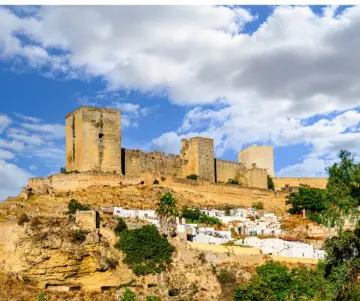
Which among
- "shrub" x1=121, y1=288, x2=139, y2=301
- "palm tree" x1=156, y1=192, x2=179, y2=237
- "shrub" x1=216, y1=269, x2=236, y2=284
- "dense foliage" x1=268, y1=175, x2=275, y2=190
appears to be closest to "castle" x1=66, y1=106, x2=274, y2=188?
"dense foliage" x1=268, y1=175, x2=275, y2=190

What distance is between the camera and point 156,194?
132 ft

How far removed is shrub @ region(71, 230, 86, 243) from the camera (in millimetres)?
29569

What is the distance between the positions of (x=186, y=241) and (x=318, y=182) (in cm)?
2799

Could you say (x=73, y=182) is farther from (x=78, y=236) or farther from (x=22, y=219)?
(x=78, y=236)

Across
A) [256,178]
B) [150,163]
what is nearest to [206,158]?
[150,163]

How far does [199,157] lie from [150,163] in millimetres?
4201

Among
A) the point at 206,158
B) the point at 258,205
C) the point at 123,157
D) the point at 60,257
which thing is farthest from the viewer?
the point at 206,158

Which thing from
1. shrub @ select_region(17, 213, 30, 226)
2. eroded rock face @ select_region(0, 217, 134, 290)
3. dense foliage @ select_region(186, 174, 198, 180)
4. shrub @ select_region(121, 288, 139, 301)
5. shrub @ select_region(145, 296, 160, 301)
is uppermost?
dense foliage @ select_region(186, 174, 198, 180)

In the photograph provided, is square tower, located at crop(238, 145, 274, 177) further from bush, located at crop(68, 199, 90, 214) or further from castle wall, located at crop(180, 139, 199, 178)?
bush, located at crop(68, 199, 90, 214)

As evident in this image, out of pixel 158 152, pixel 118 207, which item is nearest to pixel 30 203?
pixel 118 207

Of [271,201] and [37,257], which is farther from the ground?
[271,201]

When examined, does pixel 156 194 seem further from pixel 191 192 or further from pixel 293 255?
pixel 293 255

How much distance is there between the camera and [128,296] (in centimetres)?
2722

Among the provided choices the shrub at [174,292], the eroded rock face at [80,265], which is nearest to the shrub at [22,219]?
the eroded rock face at [80,265]
